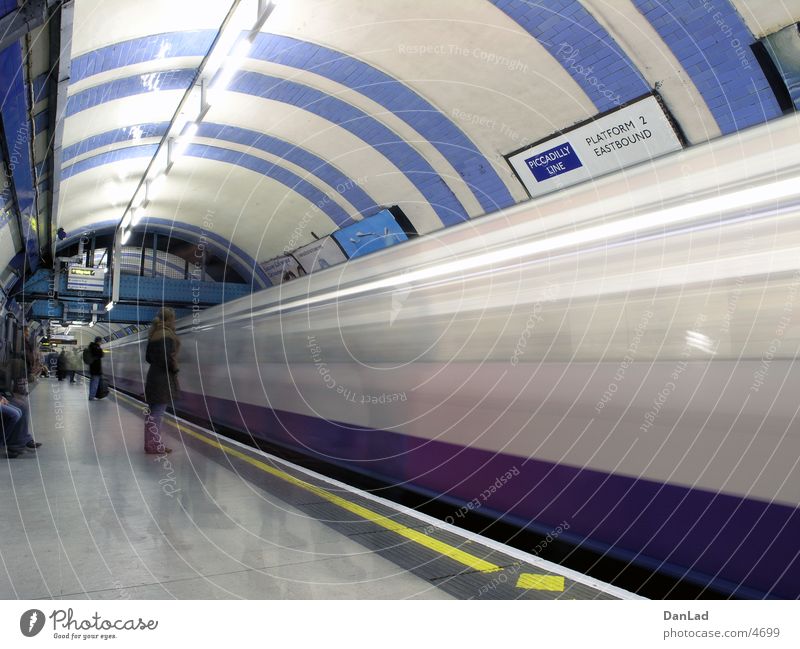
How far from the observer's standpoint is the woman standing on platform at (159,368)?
593 centimetres

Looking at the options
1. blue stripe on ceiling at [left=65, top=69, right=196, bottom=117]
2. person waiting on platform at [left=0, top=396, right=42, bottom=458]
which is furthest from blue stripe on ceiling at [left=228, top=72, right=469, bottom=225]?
person waiting on platform at [left=0, top=396, right=42, bottom=458]

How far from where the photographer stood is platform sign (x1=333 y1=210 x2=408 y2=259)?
18.3m

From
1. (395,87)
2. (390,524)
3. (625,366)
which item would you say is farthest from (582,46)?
(390,524)

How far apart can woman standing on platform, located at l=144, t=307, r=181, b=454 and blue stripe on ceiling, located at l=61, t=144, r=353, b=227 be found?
9703 millimetres

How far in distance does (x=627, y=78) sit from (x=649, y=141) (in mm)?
1174

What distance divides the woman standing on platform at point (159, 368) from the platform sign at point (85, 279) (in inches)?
866

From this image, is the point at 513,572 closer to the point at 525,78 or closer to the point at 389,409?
the point at 389,409

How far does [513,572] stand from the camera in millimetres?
2518

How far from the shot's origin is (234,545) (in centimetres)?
279

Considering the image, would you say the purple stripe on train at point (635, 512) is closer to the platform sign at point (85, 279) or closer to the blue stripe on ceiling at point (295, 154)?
the blue stripe on ceiling at point (295, 154)

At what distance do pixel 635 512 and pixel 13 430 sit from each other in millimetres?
5189
